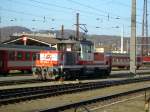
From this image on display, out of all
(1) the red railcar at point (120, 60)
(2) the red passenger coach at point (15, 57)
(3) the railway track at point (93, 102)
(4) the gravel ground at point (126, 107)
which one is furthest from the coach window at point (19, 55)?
(1) the red railcar at point (120, 60)

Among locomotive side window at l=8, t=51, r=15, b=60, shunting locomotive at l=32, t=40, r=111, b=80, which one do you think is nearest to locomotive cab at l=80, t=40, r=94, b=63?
shunting locomotive at l=32, t=40, r=111, b=80

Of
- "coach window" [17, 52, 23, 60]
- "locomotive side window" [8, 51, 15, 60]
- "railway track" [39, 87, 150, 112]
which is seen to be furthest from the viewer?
"coach window" [17, 52, 23, 60]

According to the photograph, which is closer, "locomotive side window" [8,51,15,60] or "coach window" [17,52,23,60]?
"locomotive side window" [8,51,15,60]

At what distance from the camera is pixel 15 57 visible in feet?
145

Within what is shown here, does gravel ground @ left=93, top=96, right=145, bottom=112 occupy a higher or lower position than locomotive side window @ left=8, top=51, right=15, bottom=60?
lower

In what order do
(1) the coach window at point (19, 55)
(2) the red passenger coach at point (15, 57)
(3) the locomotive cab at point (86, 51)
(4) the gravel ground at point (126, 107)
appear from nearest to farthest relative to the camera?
(4) the gravel ground at point (126, 107) → (3) the locomotive cab at point (86, 51) → (2) the red passenger coach at point (15, 57) → (1) the coach window at point (19, 55)

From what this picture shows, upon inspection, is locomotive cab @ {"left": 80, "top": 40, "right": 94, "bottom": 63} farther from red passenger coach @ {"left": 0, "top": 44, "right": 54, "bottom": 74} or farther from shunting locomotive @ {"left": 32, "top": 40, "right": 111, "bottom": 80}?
red passenger coach @ {"left": 0, "top": 44, "right": 54, "bottom": 74}

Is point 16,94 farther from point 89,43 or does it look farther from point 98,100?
point 89,43

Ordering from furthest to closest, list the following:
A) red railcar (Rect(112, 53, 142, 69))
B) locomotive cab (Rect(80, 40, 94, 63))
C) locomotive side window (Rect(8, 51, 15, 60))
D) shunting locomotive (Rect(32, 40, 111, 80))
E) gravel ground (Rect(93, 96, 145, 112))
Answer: red railcar (Rect(112, 53, 142, 69)) → locomotive side window (Rect(8, 51, 15, 60)) → locomotive cab (Rect(80, 40, 94, 63)) → shunting locomotive (Rect(32, 40, 111, 80)) → gravel ground (Rect(93, 96, 145, 112))

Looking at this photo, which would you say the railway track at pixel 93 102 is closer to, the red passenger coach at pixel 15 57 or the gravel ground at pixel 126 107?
the gravel ground at pixel 126 107

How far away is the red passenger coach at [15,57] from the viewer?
140 feet

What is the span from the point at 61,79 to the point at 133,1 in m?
15.4

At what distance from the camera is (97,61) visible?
39.9m

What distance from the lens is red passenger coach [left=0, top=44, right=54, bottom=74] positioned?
42.7 meters
